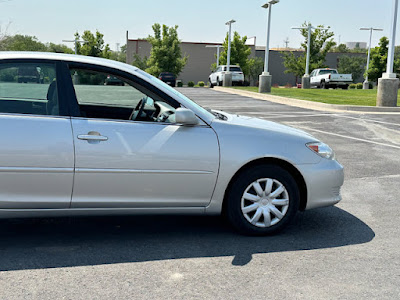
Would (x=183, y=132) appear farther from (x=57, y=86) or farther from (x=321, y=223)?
(x=321, y=223)

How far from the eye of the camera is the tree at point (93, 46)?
68.4 m

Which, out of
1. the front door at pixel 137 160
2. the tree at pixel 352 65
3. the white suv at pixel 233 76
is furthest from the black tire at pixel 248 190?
the tree at pixel 352 65

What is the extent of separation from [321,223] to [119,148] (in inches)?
91.8

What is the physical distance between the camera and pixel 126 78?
15.6 ft

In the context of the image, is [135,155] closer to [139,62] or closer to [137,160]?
[137,160]

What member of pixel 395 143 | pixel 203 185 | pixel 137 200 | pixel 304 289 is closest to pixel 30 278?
pixel 137 200

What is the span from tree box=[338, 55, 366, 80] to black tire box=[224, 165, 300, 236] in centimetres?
7894

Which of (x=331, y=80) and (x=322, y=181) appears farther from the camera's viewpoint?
(x=331, y=80)

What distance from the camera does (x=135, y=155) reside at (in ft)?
14.8

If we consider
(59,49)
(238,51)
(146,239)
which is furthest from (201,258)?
(238,51)

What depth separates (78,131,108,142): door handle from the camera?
4.41 meters

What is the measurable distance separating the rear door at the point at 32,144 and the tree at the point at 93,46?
6538 centimetres

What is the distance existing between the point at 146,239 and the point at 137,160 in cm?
80

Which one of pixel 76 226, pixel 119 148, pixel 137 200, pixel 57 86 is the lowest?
pixel 76 226
